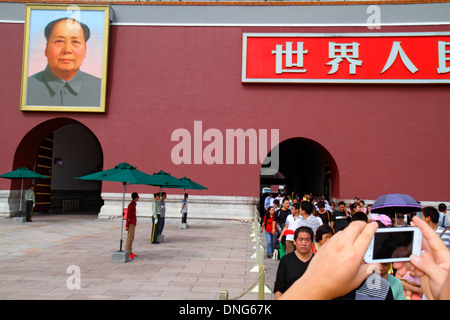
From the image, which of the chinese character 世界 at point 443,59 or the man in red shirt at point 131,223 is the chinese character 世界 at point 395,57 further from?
the man in red shirt at point 131,223

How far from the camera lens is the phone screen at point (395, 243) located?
4.21 ft

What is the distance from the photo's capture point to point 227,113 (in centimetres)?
1499

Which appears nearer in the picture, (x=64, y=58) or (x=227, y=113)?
(x=227, y=113)

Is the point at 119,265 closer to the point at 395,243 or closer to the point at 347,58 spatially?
the point at 395,243

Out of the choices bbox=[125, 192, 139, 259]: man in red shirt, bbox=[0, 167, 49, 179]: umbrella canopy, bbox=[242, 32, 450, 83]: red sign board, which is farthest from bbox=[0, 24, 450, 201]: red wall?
bbox=[125, 192, 139, 259]: man in red shirt

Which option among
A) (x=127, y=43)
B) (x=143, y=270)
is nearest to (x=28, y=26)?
(x=127, y=43)

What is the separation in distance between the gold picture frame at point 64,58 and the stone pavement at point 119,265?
527 centimetres

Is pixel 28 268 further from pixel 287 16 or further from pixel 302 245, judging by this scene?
pixel 287 16

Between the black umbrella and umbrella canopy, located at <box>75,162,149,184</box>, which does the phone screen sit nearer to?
the black umbrella

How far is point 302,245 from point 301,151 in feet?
65.8

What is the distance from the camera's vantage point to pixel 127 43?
15445 millimetres

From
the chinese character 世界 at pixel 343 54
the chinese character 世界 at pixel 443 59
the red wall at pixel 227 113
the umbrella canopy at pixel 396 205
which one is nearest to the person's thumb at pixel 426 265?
the umbrella canopy at pixel 396 205

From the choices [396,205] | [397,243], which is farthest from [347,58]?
[397,243]

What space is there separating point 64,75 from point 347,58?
38.0ft
